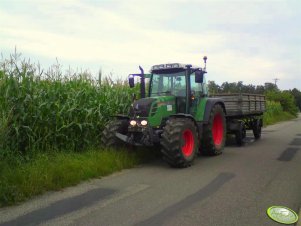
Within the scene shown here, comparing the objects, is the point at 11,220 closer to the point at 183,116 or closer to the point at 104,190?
the point at 104,190

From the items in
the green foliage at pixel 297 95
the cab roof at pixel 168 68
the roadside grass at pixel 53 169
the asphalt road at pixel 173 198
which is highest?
the green foliage at pixel 297 95

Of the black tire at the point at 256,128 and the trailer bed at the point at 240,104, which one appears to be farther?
the black tire at the point at 256,128

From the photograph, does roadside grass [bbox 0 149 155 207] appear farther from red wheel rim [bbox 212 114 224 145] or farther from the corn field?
red wheel rim [bbox 212 114 224 145]

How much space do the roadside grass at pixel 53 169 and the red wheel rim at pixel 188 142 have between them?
121 cm

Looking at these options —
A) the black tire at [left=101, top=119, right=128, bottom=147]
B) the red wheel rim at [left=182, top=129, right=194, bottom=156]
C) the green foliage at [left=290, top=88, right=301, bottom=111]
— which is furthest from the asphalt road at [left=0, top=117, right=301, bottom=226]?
the green foliage at [left=290, top=88, right=301, bottom=111]

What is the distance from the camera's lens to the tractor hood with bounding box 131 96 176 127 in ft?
30.5

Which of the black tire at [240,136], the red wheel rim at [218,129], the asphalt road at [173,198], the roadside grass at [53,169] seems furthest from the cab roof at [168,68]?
the black tire at [240,136]

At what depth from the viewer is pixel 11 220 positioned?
5.25 meters

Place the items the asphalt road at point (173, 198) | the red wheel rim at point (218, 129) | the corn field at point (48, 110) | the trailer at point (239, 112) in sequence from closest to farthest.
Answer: the asphalt road at point (173, 198) → the corn field at point (48, 110) → the red wheel rim at point (218, 129) → the trailer at point (239, 112)

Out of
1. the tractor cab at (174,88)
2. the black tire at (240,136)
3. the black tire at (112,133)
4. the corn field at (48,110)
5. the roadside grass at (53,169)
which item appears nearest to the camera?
the roadside grass at (53,169)

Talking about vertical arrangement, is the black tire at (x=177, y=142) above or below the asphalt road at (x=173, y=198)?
above

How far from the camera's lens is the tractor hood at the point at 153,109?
9.30 m

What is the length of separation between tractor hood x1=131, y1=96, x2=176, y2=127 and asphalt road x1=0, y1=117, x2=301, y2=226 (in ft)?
3.71

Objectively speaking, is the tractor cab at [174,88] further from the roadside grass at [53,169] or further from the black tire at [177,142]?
the roadside grass at [53,169]
